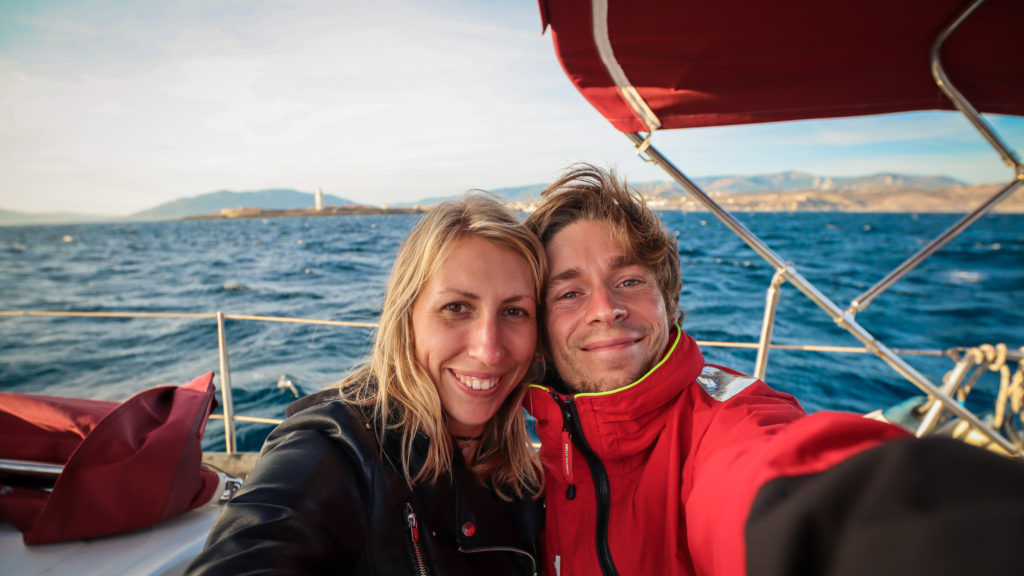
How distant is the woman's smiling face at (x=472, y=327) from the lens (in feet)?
5.02

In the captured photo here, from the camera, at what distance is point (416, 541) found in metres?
1.23

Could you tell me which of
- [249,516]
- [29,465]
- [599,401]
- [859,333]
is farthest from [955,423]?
[29,465]

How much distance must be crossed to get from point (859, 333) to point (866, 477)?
8.16ft


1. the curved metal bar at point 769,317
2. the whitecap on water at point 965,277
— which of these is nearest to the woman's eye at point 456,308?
the curved metal bar at point 769,317

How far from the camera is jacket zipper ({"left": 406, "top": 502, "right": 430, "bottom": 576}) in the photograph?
3.96 feet

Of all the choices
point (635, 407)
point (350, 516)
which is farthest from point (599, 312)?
point (350, 516)

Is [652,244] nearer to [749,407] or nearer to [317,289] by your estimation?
[749,407]

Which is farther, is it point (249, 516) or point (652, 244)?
point (652, 244)

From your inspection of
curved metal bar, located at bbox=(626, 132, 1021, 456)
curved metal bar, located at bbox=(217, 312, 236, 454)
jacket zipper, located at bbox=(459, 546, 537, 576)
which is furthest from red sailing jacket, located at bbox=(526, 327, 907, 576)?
curved metal bar, located at bbox=(217, 312, 236, 454)

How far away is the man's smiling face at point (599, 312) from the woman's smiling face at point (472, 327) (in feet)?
0.65

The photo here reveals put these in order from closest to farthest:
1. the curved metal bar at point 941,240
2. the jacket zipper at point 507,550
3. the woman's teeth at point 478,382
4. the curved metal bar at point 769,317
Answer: the jacket zipper at point 507,550, the woman's teeth at point 478,382, the curved metal bar at point 941,240, the curved metal bar at point 769,317

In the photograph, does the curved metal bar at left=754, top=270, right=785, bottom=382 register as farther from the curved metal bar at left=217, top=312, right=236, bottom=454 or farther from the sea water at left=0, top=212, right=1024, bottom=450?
the curved metal bar at left=217, top=312, right=236, bottom=454

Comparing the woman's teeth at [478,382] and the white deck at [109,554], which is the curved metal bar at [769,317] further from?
the white deck at [109,554]

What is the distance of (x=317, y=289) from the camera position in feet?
52.6
